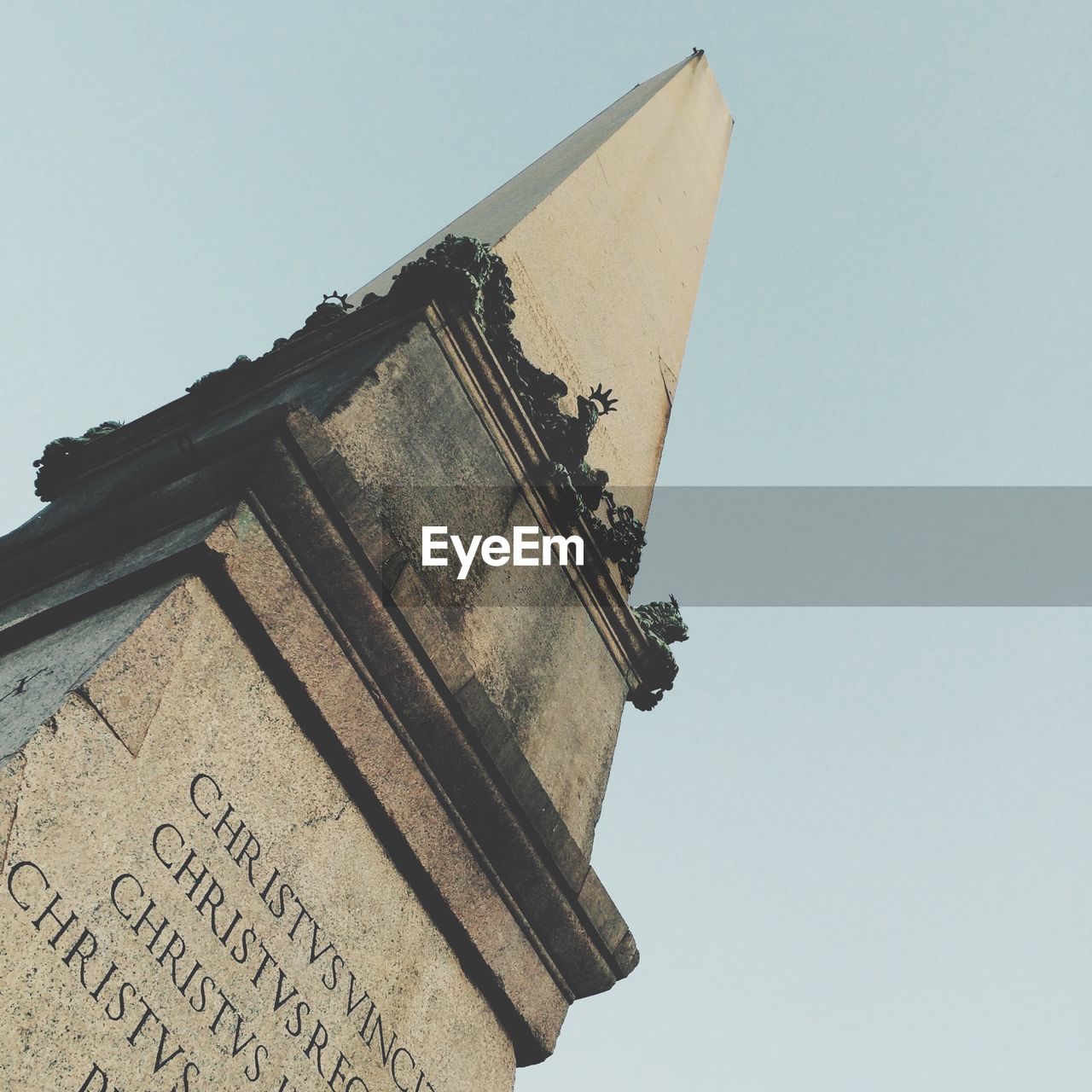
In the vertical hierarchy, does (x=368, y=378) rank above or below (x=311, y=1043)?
above

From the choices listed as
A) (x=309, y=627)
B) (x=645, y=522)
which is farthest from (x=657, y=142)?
(x=309, y=627)

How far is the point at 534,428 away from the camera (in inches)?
250

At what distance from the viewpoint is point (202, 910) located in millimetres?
3805

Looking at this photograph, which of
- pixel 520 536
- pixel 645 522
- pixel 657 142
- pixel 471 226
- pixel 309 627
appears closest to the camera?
pixel 309 627

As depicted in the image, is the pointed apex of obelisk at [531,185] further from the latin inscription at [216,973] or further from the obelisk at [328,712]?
the latin inscription at [216,973]

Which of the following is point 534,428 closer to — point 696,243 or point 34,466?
point 34,466

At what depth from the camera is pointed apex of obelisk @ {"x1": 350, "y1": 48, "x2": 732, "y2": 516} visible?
293 inches

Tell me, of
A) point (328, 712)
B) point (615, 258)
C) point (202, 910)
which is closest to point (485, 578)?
point (328, 712)

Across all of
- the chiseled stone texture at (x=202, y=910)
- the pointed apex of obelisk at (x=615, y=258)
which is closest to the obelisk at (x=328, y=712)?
the chiseled stone texture at (x=202, y=910)

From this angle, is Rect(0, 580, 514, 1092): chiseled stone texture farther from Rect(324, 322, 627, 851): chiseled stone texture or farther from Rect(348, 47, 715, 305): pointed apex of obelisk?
Rect(348, 47, 715, 305): pointed apex of obelisk

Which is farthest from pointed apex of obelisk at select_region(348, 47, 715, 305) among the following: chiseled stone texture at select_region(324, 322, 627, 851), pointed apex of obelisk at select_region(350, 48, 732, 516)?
chiseled stone texture at select_region(324, 322, 627, 851)

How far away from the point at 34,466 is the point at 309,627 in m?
2.91

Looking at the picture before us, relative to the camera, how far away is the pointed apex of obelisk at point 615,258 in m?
7.44

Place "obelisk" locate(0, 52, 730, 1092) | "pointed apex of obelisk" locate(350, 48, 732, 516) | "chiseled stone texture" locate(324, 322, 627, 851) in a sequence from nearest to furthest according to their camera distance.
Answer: "obelisk" locate(0, 52, 730, 1092) < "chiseled stone texture" locate(324, 322, 627, 851) < "pointed apex of obelisk" locate(350, 48, 732, 516)
